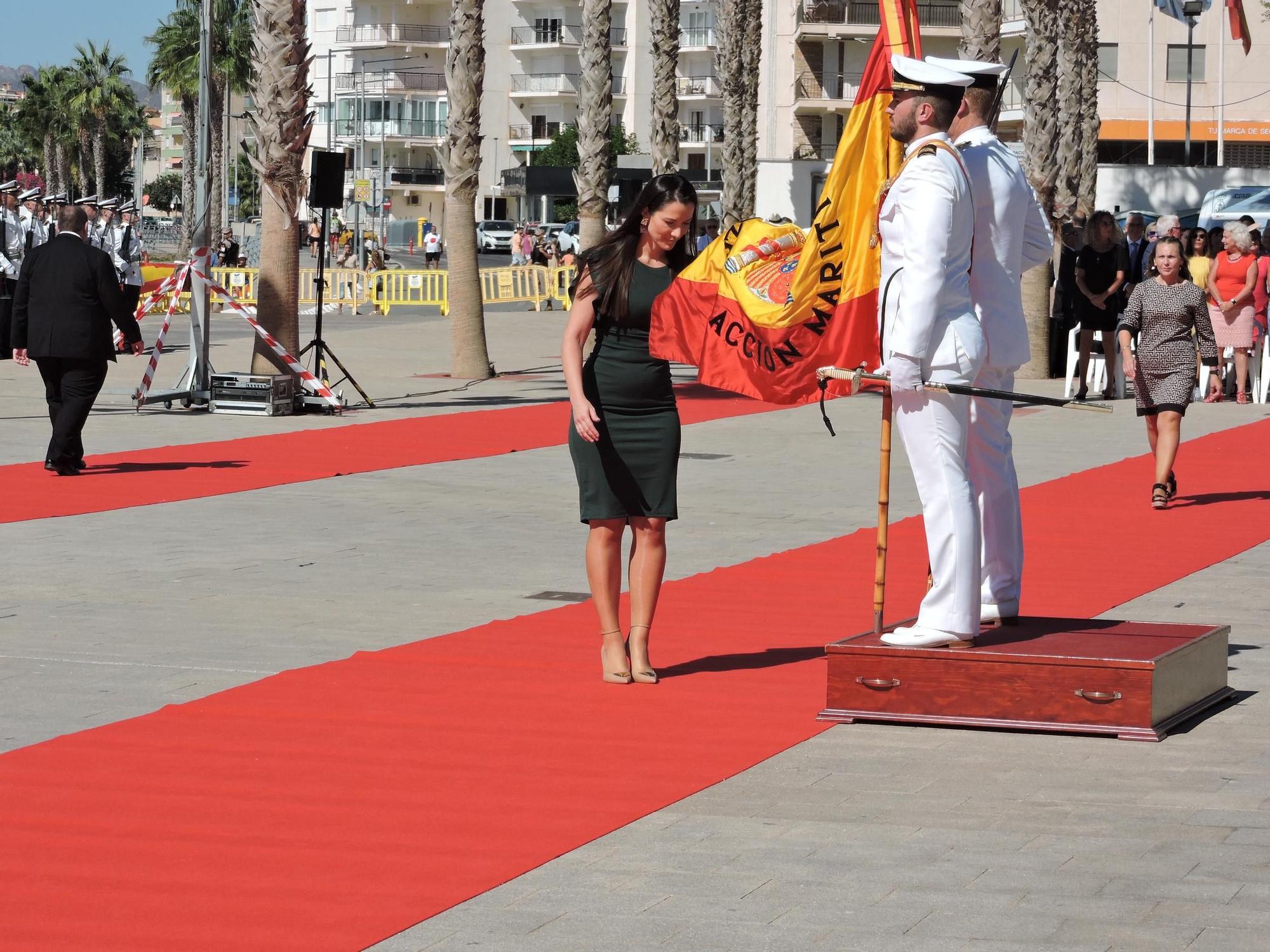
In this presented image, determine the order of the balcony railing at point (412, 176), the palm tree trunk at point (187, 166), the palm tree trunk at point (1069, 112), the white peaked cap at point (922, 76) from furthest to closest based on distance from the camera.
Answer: the balcony railing at point (412, 176) < the palm tree trunk at point (187, 166) < the palm tree trunk at point (1069, 112) < the white peaked cap at point (922, 76)

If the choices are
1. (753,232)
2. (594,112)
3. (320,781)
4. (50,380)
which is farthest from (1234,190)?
(320,781)

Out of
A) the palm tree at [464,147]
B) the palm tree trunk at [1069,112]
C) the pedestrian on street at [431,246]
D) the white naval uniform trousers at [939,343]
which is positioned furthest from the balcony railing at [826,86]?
the white naval uniform trousers at [939,343]

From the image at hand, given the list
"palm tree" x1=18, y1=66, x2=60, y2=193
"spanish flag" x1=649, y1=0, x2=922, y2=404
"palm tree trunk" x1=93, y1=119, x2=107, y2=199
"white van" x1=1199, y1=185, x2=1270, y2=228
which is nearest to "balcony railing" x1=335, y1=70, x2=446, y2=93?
"palm tree trunk" x1=93, y1=119, x2=107, y2=199

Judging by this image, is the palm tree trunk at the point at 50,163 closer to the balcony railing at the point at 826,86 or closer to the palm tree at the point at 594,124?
the balcony railing at the point at 826,86

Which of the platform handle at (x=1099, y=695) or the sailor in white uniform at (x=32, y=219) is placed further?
the sailor in white uniform at (x=32, y=219)

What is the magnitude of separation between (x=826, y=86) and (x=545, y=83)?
31.3 meters

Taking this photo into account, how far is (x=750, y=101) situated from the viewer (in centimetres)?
4191

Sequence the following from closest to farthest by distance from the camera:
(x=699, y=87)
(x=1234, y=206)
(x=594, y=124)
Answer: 1. (x=594, y=124)
2. (x=1234, y=206)
3. (x=699, y=87)

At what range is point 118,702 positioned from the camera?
7.10 meters

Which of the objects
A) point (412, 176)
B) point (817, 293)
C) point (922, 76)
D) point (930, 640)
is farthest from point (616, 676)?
point (412, 176)

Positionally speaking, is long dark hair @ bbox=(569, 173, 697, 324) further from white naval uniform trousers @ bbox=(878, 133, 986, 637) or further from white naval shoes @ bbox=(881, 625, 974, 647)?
white naval shoes @ bbox=(881, 625, 974, 647)

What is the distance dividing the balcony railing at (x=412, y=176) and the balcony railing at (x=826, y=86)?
121 feet

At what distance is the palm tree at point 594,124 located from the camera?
88.0ft

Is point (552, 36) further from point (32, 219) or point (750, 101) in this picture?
point (32, 219)
